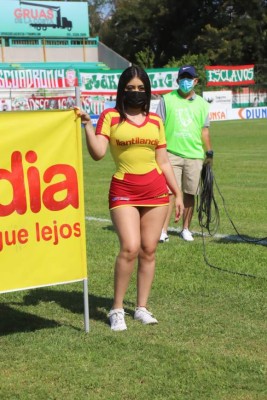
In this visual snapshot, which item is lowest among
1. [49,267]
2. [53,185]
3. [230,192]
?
[230,192]

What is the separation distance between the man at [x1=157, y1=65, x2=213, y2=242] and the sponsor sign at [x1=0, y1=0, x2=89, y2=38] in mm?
47012

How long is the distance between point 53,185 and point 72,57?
53.2 m

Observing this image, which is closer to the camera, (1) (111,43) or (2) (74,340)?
(2) (74,340)

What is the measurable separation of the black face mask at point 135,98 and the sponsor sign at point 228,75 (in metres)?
42.0

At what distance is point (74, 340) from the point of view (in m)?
4.86

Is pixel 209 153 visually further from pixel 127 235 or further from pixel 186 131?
pixel 127 235

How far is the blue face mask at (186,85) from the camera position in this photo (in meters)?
8.17

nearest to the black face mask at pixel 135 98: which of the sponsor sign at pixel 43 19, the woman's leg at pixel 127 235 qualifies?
the woman's leg at pixel 127 235

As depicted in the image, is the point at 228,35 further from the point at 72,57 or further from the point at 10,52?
the point at 10,52

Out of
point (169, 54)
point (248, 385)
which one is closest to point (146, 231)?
point (248, 385)

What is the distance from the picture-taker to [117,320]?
5.11 m

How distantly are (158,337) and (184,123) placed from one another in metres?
3.93

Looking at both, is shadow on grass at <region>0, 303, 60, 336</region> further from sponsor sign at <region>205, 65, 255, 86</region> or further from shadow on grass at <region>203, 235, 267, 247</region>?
sponsor sign at <region>205, 65, 255, 86</region>

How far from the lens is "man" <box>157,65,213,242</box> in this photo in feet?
27.3
